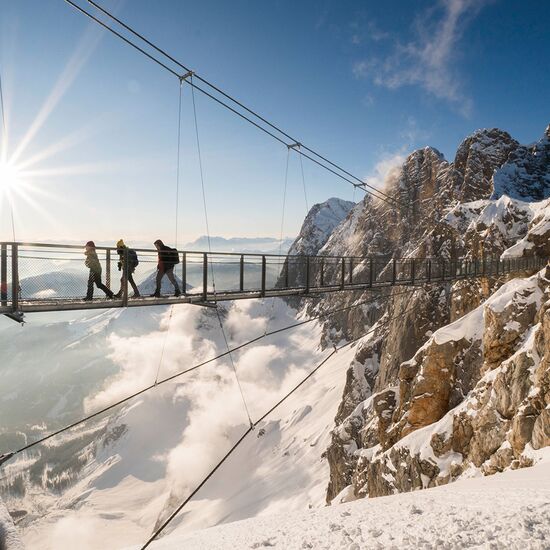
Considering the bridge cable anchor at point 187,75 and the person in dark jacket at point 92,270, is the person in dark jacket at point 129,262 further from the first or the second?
the bridge cable anchor at point 187,75

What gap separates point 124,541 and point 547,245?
151 m

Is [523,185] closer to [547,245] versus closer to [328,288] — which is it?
[547,245]

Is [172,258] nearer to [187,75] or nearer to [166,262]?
[166,262]

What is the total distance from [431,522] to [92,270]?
853 centimetres

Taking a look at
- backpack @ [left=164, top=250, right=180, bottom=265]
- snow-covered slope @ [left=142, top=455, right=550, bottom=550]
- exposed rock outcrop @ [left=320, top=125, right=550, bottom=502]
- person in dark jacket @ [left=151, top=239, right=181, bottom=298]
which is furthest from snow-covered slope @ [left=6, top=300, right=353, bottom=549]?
backpack @ [left=164, top=250, right=180, bottom=265]

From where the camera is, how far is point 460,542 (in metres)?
4.73

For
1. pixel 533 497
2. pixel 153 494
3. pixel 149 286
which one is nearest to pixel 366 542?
pixel 533 497

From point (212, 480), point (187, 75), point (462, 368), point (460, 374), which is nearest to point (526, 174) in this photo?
point (462, 368)

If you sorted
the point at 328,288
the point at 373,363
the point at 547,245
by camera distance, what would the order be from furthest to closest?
the point at 373,363
the point at 547,245
the point at 328,288

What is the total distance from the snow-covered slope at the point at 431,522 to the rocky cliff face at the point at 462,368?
6892 mm

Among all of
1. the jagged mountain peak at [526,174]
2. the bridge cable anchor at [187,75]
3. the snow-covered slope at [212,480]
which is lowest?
the snow-covered slope at [212,480]

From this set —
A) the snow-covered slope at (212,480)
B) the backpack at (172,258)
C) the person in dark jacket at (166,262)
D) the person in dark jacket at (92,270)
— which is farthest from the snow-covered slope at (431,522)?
the snow-covered slope at (212,480)

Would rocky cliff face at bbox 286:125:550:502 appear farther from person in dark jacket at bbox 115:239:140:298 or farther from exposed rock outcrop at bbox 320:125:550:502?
person in dark jacket at bbox 115:239:140:298

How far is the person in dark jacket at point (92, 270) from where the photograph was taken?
7.97 m
